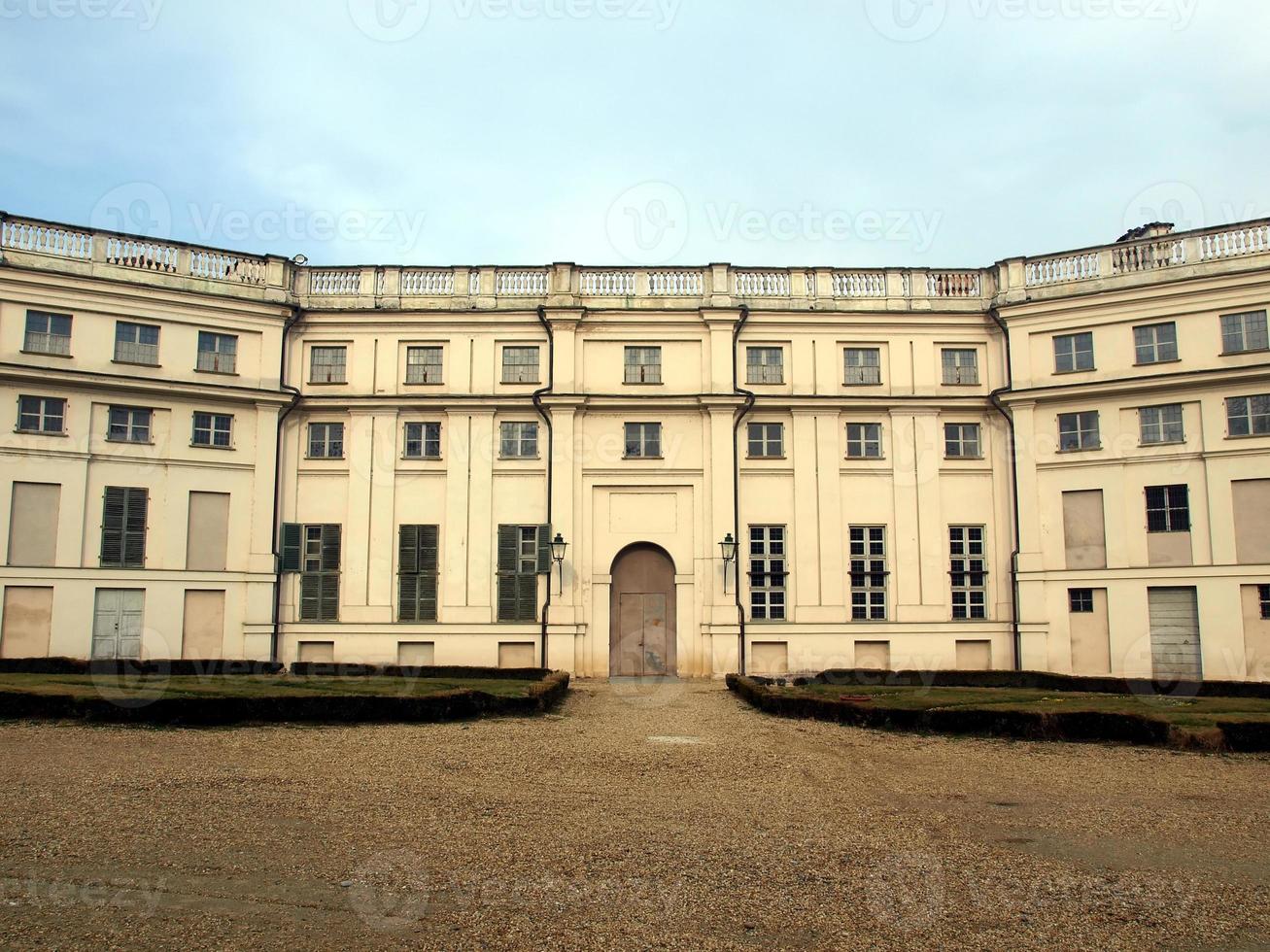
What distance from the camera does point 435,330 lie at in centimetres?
3562

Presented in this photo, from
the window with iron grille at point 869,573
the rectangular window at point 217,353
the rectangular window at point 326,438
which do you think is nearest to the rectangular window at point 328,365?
the rectangular window at point 326,438

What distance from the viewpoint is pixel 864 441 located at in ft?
117

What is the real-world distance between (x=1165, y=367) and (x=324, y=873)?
3105 cm

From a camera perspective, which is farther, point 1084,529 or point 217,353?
point 217,353

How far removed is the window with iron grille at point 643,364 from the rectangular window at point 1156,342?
15.1m

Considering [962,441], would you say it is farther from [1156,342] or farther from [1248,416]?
[1248,416]

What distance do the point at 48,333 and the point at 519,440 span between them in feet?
47.1

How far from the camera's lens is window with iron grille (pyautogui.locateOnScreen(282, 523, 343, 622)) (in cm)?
3416

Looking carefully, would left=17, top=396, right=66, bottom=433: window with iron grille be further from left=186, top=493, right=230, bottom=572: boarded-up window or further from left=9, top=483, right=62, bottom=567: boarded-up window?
left=186, top=493, right=230, bottom=572: boarded-up window

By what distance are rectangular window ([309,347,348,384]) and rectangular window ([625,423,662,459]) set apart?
955 centimetres

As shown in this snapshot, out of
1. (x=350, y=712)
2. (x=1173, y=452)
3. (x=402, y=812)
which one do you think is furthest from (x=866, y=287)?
(x=402, y=812)

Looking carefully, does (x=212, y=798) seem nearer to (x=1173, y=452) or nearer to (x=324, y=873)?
(x=324, y=873)

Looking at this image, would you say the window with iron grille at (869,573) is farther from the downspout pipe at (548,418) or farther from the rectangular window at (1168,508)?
the downspout pipe at (548,418)

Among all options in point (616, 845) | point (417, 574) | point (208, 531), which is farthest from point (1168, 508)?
point (208, 531)
